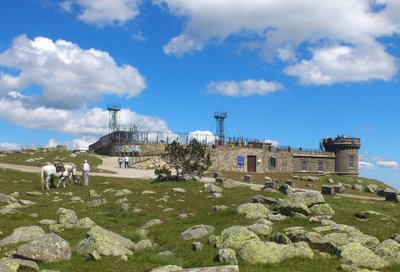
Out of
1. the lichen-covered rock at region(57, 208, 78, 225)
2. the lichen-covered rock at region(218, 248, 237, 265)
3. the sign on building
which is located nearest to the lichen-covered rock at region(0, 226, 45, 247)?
the lichen-covered rock at region(57, 208, 78, 225)

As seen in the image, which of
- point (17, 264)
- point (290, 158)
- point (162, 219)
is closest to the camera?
point (17, 264)

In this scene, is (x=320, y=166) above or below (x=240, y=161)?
below

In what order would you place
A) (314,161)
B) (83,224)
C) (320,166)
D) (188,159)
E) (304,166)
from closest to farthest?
(83,224), (188,159), (304,166), (314,161), (320,166)

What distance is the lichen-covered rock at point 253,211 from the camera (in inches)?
963

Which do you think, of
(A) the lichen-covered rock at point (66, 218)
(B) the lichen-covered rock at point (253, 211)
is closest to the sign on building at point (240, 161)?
(B) the lichen-covered rock at point (253, 211)

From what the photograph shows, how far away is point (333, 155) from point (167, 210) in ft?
258

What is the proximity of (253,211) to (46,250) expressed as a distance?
12.5 meters

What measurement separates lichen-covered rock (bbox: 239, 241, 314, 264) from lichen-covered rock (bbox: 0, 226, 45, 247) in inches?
356

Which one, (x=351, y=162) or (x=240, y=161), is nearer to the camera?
(x=240, y=161)

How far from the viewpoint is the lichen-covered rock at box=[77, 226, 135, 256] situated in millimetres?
17008

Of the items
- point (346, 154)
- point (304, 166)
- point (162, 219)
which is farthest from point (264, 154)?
point (162, 219)

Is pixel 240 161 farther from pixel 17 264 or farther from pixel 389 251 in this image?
pixel 17 264

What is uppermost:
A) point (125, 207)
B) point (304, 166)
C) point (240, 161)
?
point (240, 161)

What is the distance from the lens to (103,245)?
17156 millimetres
